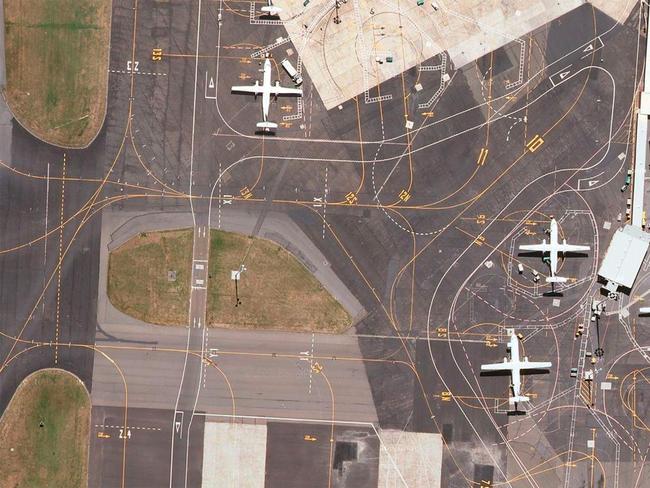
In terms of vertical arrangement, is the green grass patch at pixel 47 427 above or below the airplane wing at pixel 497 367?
below

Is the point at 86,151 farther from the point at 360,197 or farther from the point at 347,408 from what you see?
the point at 347,408

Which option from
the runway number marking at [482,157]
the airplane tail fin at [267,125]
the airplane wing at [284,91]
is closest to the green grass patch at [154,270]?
the airplane tail fin at [267,125]

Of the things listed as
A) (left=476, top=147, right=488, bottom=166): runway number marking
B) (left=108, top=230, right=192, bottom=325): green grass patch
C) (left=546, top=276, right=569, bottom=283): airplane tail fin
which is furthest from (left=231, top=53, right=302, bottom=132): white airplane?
(left=546, top=276, right=569, bottom=283): airplane tail fin

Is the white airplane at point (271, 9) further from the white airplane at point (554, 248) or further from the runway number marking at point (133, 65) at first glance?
the white airplane at point (554, 248)

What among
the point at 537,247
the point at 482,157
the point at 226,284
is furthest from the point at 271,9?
the point at 537,247

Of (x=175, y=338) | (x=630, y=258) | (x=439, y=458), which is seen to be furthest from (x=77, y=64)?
(x=630, y=258)

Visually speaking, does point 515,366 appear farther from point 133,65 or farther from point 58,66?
point 58,66
